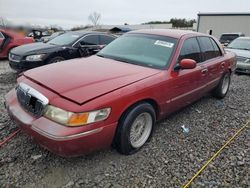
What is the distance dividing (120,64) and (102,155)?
1.34 metres

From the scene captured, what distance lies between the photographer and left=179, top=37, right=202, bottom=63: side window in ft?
12.1

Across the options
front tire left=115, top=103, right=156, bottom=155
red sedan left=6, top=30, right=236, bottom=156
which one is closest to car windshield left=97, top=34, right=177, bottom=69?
red sedan left=6, top=30, right=236, bottom=156

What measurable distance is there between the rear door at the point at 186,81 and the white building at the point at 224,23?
83.6 feet

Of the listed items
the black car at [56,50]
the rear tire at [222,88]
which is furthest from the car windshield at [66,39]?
the rear tire at [222,88]

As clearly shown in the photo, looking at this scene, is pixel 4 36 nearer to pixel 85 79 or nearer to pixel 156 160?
pixel 85 79

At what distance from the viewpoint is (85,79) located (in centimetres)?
274

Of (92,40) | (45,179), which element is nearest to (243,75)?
(92,40)

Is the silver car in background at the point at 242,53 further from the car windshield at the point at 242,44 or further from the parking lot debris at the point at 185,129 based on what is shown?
the parking lot debris at the point at 185,129

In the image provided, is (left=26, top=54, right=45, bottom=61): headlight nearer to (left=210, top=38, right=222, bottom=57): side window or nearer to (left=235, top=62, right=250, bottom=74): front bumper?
(left=210, top=38, right=222, bottom=57): side window

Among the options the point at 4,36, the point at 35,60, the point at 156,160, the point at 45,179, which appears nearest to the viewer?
the point at 45,179

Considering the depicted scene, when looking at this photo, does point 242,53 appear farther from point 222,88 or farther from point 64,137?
point 64,137

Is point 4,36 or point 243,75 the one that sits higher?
point 4,36

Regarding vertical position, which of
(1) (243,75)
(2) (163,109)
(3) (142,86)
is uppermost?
(3) (142,86)

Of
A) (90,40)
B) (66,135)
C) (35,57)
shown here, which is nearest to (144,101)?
(66,135)
